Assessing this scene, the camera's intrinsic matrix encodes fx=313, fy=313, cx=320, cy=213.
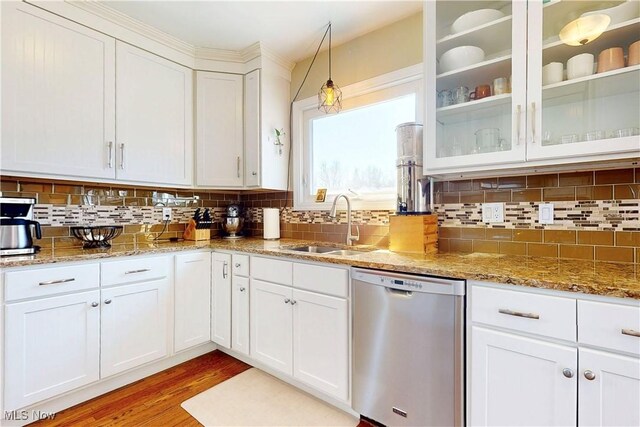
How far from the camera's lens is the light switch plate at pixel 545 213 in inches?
64.6

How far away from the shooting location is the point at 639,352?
3.24 ft

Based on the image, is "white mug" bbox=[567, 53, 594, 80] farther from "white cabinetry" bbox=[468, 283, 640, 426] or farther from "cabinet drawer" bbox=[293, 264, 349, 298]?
"cabinet drawer" bbox=[293, 264, 349, 298]

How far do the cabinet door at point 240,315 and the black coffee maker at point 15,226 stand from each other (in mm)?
1190

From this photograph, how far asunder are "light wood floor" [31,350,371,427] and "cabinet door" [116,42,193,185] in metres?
1.40

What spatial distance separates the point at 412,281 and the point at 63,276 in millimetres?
1844

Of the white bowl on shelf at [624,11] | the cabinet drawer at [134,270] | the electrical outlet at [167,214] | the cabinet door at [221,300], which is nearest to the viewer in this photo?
the white bowl on shelf at [624,11]

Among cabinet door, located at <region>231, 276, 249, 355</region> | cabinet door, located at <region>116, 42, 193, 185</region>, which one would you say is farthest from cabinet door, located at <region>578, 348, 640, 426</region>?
cabinet door, located at <region>116, 42, 193, 185</region>

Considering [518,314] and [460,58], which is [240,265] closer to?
[518,314]

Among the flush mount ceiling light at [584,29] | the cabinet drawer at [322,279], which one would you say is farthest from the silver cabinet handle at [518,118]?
the cabinet drawer at [322,279]

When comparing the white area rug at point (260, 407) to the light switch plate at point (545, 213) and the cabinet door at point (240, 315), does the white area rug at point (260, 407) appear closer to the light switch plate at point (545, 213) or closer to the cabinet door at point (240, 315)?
the cabinet door at point (240, 315)

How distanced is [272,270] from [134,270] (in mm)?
879

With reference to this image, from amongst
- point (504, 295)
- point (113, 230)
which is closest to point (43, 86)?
point (113, 230)

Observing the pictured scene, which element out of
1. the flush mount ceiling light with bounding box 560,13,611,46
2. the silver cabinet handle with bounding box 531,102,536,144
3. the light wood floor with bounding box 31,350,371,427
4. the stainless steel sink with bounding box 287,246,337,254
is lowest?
the light wood floor with bounding box 31,350,371,427

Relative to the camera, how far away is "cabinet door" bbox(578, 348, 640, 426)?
1.00 meters
